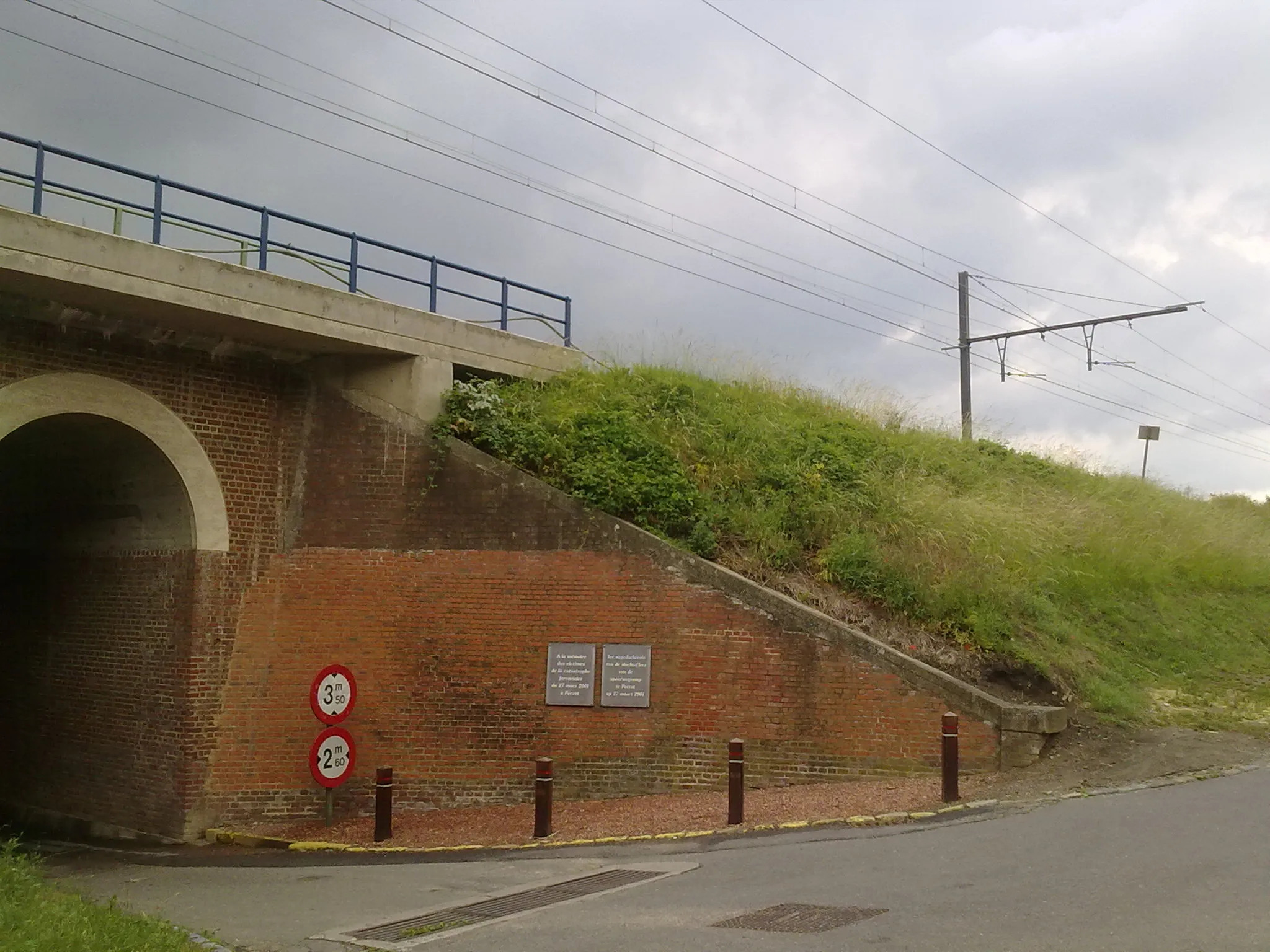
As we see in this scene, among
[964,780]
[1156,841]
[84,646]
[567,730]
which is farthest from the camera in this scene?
[84,646]

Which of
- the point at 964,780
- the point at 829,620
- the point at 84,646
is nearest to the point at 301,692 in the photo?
the point at 84,646

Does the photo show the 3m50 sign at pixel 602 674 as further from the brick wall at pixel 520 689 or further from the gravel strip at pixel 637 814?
the gravel strip at pixel 637 814

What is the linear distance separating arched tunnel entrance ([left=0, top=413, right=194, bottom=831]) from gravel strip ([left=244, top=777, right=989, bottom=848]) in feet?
6.98

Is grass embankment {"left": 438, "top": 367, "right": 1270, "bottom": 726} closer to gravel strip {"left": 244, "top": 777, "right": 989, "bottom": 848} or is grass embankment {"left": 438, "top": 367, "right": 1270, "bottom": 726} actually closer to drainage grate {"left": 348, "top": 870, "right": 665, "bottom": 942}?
gravel strip {"left": 244, "top": 777, "right": 989, "bottom": 848}

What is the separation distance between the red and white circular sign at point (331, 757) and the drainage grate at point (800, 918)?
7.03 metres

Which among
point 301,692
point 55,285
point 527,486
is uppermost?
point 55,285

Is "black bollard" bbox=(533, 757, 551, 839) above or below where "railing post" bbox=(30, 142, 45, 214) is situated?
below

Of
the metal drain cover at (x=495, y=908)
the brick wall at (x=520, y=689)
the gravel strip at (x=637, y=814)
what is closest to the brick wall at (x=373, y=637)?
the brick wall at (x=520, y=689)

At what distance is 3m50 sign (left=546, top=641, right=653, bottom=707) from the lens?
12.8 meters

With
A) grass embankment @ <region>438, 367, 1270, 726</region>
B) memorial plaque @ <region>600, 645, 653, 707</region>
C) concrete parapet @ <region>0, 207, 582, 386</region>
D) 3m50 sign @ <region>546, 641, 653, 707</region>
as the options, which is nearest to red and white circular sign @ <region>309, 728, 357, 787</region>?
3m50 sign @ <region>546, 641, 653, 707</region>

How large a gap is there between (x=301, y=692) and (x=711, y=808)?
5623mm

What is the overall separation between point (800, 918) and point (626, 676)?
A: 6.04m

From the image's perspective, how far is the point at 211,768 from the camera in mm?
13445

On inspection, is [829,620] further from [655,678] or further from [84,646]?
[84,646]
